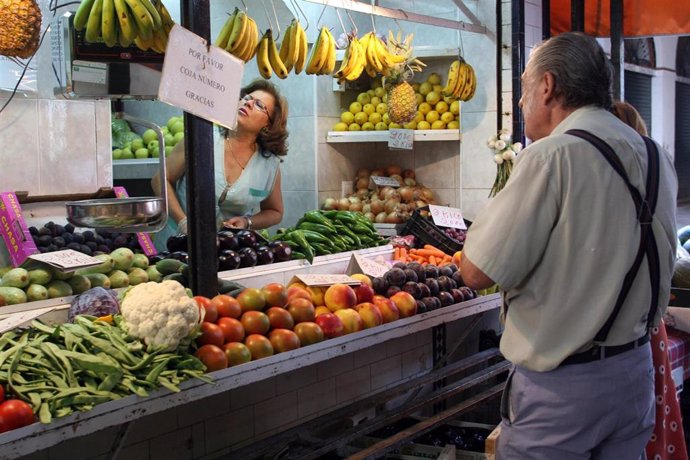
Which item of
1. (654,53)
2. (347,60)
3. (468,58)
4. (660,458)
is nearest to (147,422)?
(660,458)

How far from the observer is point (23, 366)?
2.42m

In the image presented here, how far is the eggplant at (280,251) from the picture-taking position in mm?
4129

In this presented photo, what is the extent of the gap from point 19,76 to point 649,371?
13.2 feet

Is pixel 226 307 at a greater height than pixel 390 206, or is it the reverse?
pixel 390 206

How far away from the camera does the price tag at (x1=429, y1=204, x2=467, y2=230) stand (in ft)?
17.8

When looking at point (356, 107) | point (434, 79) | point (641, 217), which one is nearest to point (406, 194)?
point (356, 107)

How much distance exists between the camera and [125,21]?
318cm

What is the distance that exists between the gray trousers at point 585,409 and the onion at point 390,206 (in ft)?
12.3

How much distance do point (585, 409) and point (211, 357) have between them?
122cm

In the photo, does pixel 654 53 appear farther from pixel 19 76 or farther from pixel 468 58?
pixel 19 76

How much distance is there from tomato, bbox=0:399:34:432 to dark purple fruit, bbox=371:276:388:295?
199 cm

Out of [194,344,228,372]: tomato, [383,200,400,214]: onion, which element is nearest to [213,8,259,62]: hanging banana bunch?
[194,344,228,372]: tomato

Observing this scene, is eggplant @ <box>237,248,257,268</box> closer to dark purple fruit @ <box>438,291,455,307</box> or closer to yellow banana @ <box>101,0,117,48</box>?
dark purple fruit @ <box>438,291,455,307</box>

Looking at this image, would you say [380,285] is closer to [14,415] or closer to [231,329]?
[231,329]
